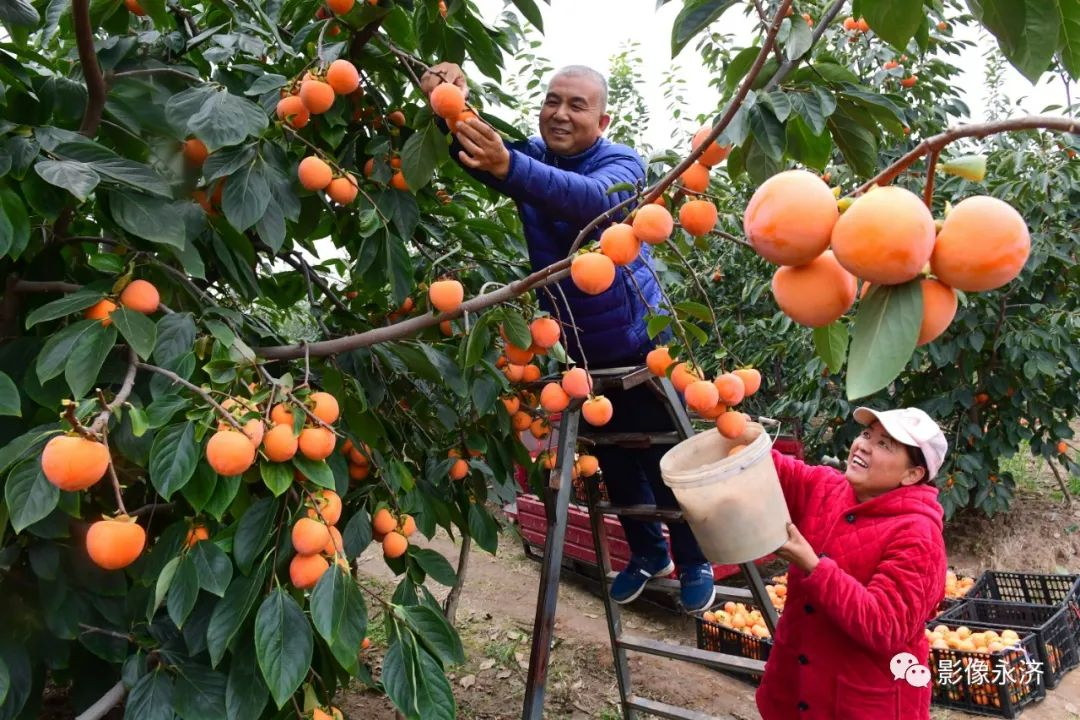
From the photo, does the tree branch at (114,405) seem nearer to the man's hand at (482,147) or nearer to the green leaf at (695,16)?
the man's hand at (482,147)

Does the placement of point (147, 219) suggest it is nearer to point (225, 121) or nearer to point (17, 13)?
point (225, 121)

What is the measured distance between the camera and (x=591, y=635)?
471 centimetres

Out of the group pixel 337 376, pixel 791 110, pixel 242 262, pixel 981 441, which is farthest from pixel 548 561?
pixel 981 441

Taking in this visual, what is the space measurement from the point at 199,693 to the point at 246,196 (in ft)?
3.36

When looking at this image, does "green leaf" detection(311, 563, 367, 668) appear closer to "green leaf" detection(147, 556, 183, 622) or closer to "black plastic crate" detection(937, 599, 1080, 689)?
"green leaf" detection(147, 556, 183, 622)

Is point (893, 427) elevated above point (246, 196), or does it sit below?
below

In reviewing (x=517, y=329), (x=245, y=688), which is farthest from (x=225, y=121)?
(x=245, y=688)

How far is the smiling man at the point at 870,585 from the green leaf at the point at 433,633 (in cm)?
96

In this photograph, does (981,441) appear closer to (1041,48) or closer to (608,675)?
(608,675)

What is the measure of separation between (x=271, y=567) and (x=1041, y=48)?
1.47 meters

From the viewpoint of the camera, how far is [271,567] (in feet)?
4.79

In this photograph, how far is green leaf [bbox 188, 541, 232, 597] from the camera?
136cm

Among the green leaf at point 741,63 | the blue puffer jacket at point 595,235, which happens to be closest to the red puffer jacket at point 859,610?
the blue puffer jacket at point 595,235

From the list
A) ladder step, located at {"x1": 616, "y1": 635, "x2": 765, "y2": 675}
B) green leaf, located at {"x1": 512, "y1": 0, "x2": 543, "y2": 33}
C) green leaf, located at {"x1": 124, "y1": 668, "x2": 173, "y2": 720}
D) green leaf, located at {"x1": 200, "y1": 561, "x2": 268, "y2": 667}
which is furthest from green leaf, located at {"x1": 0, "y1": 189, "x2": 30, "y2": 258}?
ladder step, located at {"x1": 616, "y1": 635, "x2": 765, "y2": 675}
